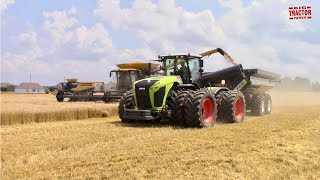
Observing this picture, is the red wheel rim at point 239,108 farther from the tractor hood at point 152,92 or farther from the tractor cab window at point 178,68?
the tractor hood at point 152,92

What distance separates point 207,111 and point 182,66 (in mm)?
1927

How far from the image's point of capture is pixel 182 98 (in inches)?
503

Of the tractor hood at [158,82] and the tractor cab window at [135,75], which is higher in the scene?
the tractor cab window at [135,75]

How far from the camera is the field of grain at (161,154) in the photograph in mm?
6523

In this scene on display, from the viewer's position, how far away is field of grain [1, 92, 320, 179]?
6.52 meters

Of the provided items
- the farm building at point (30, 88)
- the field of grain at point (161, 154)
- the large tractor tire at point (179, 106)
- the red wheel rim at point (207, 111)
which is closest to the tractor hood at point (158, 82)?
the large tractor tire at point (179, 106)

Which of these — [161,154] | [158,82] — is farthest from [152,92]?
[161,154]

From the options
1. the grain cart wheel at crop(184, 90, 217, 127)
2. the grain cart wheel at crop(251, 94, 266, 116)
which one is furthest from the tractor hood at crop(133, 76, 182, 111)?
the grain cart wheel at crop(251, 94, 266, 116)

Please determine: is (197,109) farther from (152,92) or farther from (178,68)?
(178,68)

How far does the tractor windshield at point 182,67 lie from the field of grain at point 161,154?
3428 mm

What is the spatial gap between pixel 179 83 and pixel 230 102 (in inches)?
84.2

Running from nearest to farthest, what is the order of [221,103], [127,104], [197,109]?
[197,109], [127,104], [221,103]

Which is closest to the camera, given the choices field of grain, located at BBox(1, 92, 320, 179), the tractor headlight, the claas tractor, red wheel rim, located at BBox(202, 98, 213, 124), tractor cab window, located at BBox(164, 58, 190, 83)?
field of grain, located at BBox(1, 92, 320, 179)

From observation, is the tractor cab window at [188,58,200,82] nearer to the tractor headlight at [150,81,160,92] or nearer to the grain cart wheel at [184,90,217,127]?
the grain cart wheel at [184,90,217,127]
